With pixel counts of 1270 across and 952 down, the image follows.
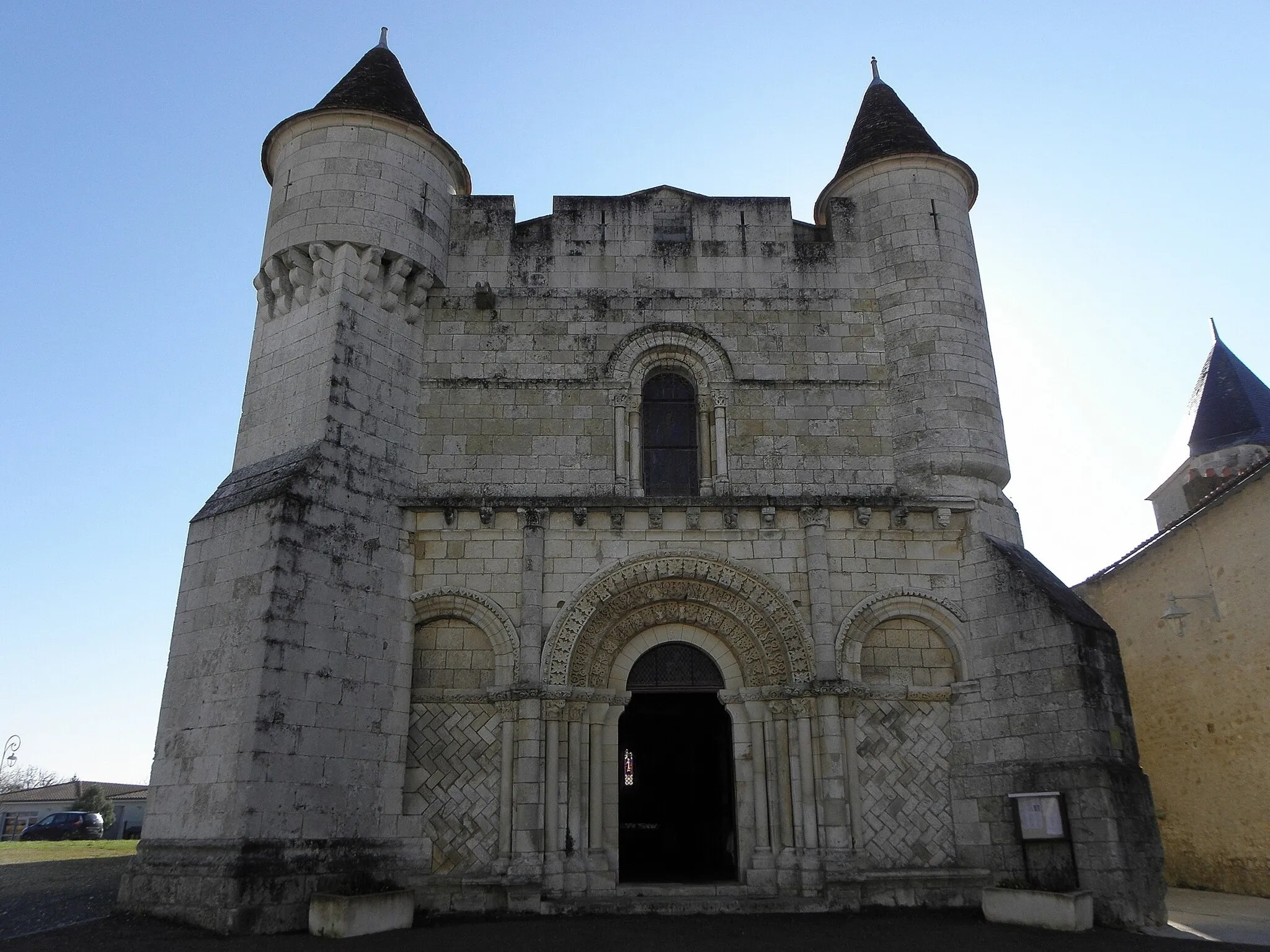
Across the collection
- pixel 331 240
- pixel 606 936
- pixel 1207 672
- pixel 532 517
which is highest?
pixel 331 240

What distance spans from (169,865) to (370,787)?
6.73 ft

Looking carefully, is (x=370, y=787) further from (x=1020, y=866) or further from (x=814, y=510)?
(x=1020, y=866)

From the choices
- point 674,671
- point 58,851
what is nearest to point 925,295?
point 674,671

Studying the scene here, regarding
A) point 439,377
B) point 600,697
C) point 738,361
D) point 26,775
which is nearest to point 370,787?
point 600,697

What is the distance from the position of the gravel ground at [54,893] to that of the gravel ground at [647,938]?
0.49 meters

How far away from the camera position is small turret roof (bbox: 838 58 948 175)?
44.2 feet

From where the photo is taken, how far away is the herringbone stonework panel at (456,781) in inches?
408

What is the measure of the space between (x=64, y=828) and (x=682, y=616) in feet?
69.7

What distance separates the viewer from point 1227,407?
22.5 m

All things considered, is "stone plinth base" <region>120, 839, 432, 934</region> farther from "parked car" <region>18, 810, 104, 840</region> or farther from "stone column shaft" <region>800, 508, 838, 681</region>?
"parked car" <region>18, 810, 104, 840</region>

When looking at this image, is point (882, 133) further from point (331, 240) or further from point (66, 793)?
point (66, 793)

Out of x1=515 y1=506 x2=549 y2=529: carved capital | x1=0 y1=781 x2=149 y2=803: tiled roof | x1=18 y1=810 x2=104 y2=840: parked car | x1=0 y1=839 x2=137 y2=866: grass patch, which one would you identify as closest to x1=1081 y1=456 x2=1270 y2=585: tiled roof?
x1=515 y1=506 x2=549 y2=529: carved capital

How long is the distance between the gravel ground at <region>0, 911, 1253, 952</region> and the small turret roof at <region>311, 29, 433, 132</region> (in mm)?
10232

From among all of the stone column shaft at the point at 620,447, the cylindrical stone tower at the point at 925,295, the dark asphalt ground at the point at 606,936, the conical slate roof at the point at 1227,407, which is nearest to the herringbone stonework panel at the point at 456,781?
the dark asphalt ground at the point at 606,936
